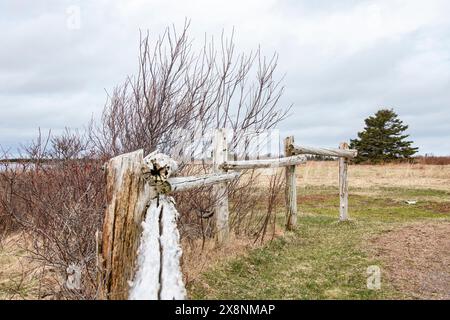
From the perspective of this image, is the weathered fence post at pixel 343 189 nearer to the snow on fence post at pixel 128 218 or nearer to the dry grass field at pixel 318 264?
the dry grass field at pixel 318 264

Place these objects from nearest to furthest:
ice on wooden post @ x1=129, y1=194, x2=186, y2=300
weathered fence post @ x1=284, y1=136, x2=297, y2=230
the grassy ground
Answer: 1. ice on wooden post @ x1=129, y1=194, x2=186, y2=300
2. the grassy ground
3. weathered fence post @ x1=284, y1=136, x2=297, y2=230

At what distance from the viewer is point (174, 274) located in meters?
2.57

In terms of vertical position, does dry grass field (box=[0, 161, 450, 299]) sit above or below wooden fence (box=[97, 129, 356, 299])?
below

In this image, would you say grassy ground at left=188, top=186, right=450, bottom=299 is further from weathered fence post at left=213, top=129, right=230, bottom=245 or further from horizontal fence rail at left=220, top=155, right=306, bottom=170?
horizontal fence rail at left=220, top=155, right=306, bottom=170

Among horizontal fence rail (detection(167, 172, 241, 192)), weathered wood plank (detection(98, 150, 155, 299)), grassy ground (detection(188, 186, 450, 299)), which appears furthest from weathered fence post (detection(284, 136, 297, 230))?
weathered wood plank (detection(98, 150, 155, 299))

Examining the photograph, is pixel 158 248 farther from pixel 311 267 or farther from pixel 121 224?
pixel 311 267

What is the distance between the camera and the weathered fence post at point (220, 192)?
23.2ft

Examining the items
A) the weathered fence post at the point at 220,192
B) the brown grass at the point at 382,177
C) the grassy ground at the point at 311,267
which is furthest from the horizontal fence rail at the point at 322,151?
the brown grass at the point at 382,177

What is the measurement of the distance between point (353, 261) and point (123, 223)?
14.5ft

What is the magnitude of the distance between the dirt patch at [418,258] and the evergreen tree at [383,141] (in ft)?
102

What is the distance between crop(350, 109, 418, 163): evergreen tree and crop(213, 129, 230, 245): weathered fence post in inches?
1319

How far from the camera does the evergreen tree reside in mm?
39281
